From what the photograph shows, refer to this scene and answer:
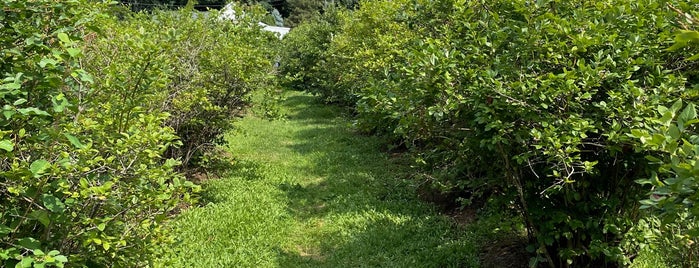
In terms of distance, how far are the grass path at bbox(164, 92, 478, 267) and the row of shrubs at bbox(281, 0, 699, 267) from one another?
38.1 inches

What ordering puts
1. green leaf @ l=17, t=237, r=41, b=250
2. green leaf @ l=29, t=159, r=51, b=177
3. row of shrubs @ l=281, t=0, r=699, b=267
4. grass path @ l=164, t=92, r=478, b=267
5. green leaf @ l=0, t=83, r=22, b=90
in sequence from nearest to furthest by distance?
green leaf @ l=0, t=83, r=22, b=90, green leaf @ l=29, t=159, r=51, b=177, green leaf @ l=17, t=237, r=41, b=250, row of shrubs @ l=281, t=0, r=699, b=267, grass path @ l=164, t=92, r=478, b=267

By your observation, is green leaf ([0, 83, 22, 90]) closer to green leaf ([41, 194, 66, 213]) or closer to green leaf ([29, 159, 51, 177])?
green leaf ([29, 159, 51, 177])

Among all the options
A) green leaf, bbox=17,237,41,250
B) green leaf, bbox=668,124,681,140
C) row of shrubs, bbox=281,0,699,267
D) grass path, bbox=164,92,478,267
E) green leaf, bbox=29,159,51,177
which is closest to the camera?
green leaf, bbox=668,124,681,140

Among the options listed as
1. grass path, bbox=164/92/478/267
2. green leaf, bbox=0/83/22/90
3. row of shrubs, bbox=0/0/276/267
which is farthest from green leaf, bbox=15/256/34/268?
Answer: grass path, bbox=164/92/478/267

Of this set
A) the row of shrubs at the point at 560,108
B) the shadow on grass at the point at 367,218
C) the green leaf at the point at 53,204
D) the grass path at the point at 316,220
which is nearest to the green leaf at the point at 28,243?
the green leaf at the point at 53,204

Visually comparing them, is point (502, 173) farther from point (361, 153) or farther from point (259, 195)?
point (361, 153)

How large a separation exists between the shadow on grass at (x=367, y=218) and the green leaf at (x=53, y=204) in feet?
9.90

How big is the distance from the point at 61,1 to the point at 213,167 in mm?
5879

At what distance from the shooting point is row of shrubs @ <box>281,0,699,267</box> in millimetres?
3172

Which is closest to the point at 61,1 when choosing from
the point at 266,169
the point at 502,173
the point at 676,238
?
the point at 502,173

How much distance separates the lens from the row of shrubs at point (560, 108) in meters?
3.17

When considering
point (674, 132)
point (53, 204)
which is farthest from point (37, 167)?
point (674, 132)

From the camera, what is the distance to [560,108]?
3.33 meters

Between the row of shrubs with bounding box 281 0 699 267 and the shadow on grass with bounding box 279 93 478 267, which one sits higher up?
the row of shrubs with bounding box 281 0 699 267
